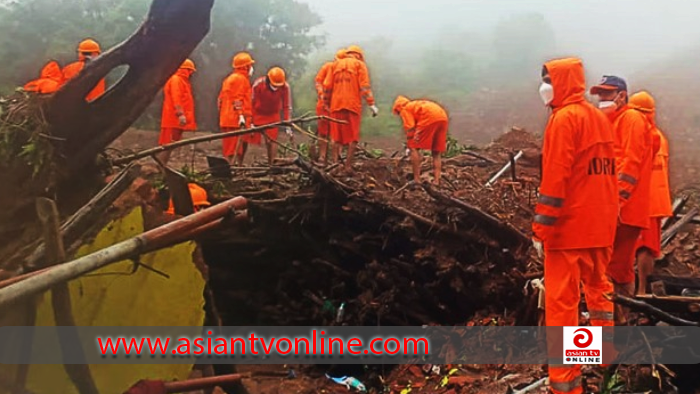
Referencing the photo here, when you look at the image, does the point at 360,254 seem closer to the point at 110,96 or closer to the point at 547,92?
the point at 547,92

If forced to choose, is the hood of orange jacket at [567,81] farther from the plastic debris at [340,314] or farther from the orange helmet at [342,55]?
the orange helmet at [342,55]

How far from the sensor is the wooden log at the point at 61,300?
1.08 m

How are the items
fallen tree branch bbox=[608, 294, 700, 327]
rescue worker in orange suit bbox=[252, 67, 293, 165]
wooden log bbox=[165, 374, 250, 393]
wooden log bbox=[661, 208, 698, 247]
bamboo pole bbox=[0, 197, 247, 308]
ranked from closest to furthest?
bamboo pole bbox=[0, 197, 247, 308]
wooden log bbox=[165, 374, 250, 393]
fallen tree branch bbox=[608, 294, 700, 327]
wooden log bbox=[661, 208, 698, 247]
rescue worker in orange suit bbox=[252, 67, 293, 165]

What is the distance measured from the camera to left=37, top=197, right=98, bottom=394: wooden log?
108cm

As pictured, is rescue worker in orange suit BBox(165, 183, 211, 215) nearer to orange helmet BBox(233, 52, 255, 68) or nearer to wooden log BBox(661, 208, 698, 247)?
orange helmet BBox(233, 52, 255, 68)

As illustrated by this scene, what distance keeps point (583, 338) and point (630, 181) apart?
90 centimetres

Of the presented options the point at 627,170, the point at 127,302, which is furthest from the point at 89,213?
the point at 627,170

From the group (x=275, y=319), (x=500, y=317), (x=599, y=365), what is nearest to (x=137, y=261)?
(x=599, y=365)

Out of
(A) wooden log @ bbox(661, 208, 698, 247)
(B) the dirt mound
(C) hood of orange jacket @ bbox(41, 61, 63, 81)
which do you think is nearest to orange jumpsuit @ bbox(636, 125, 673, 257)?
(A) wooden log @ bbox(661, 208, 698, 247)

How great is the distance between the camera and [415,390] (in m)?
3.68

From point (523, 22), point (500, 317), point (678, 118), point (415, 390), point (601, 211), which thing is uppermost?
point (523, 22)

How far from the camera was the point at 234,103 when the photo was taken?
6.00 metres

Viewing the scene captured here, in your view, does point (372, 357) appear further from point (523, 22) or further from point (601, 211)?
point (523, 22)

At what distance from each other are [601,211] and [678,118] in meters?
7.03
